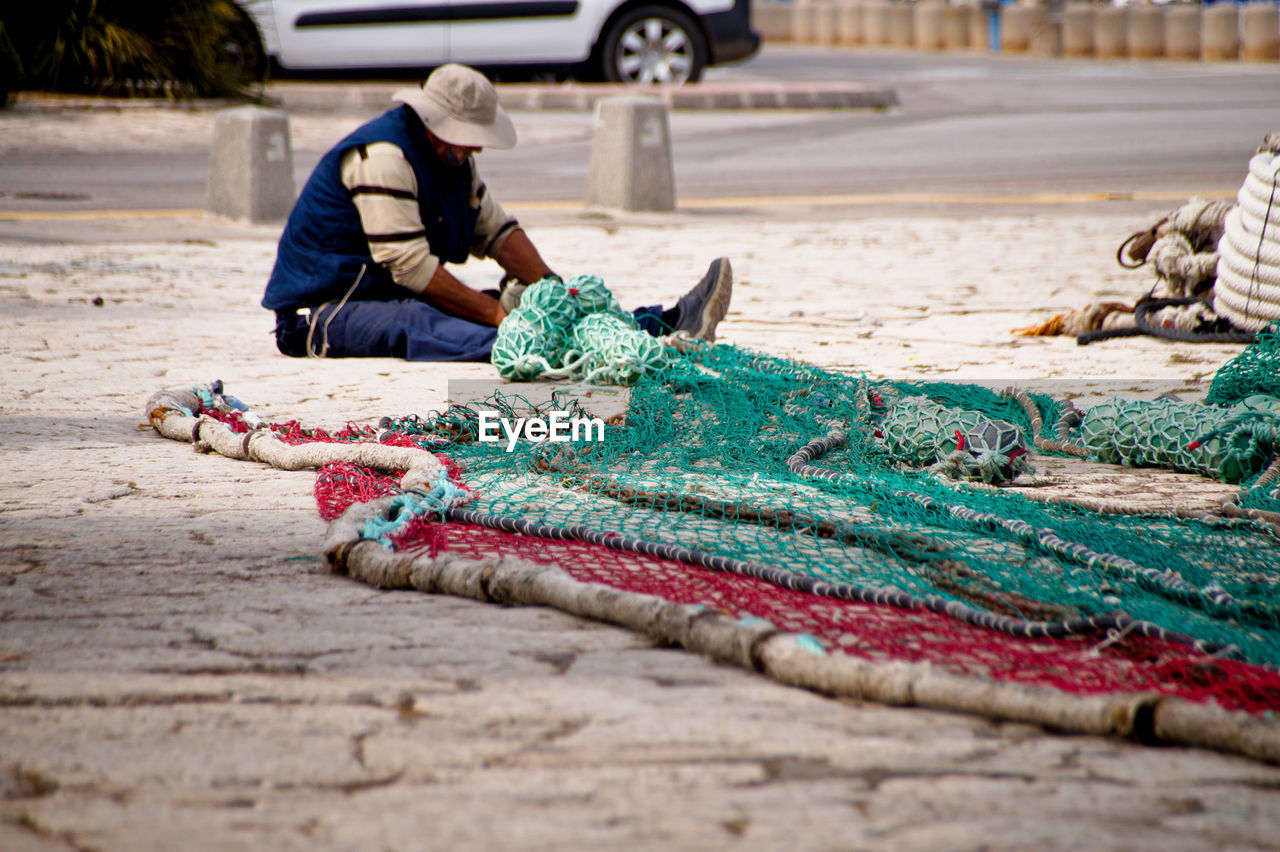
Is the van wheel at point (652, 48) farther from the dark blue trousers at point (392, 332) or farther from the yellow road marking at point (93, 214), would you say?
the dark blue trousers at point (392, 332)

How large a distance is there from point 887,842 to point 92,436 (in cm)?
294

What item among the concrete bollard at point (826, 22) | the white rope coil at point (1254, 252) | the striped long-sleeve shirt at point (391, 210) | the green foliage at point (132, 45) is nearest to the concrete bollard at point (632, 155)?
the striped long-sleeve shirt at point (391, 210)

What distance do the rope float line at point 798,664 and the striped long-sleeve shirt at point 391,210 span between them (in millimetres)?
2262

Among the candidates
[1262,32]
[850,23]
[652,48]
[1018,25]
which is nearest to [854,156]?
[652,48]

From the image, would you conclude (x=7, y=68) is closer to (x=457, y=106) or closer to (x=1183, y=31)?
(x=457, y=106)

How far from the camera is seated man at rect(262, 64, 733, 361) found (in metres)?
4.60

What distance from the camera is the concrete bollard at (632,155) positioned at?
8398 millimetres

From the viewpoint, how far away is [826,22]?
98.1ft

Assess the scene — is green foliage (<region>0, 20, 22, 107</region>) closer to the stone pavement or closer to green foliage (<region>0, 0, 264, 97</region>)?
green foliage (<region>0, 0, 264, 97</region>)

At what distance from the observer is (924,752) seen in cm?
180

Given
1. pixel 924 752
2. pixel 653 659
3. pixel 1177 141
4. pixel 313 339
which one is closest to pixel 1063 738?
pixel 924 752

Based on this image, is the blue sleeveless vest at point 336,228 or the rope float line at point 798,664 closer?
the rope float line at point 798,664

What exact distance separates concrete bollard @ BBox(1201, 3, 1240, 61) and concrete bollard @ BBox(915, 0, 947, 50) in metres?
6.06

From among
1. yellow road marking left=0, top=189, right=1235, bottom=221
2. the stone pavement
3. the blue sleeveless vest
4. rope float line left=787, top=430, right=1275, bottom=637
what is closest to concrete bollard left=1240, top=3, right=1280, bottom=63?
yellow road marking left=0, top=189, right=1235, bottom=221
